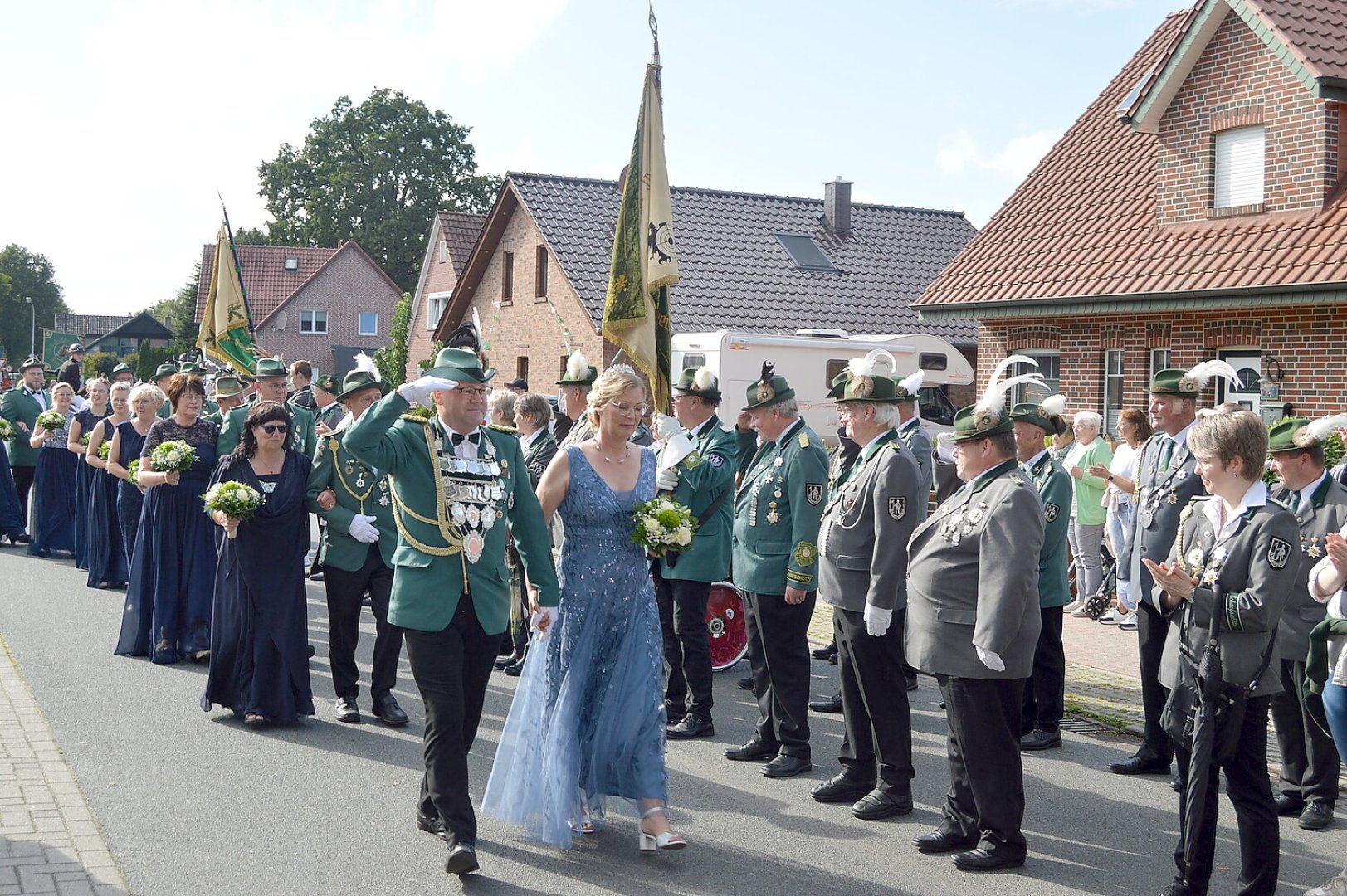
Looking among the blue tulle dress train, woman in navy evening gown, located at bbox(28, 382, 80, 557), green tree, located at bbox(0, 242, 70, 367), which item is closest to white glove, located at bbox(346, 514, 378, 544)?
the blue tulle dress train

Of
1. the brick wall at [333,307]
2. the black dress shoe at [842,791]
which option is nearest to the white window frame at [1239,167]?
the black dress shoe at [842,791]

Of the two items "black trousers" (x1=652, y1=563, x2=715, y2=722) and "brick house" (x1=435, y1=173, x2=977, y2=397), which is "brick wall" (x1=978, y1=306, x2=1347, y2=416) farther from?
"brick house" (x1=435, y1=173, x2=977, y2=397)

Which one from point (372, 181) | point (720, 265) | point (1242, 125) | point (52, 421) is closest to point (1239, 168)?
point (1242, 125)

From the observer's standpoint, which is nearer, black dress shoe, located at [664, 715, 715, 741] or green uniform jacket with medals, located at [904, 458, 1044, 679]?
green uniform jacket with medals, located at [904, 458, 1044, 679]

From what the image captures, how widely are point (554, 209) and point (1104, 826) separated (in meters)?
28.5

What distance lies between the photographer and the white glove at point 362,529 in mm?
8055

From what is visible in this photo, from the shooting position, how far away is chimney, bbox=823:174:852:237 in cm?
3497

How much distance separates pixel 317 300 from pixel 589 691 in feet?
226

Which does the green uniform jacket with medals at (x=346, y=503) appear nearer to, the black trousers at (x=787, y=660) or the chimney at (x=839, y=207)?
the black trousers at (x=787, y=660)

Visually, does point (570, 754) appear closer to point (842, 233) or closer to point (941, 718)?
Result: point (941, 718)

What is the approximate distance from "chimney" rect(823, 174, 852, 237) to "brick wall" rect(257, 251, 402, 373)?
138 feet

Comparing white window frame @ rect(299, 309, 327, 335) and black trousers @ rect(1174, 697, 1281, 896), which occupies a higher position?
white window frame @ rect(299, 309, 327, 335)

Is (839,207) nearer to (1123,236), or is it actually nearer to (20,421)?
(1123,236)

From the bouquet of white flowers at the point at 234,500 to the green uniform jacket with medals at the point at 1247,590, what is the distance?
5271 millimetres
